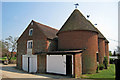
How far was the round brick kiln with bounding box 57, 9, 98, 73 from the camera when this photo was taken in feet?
51.7

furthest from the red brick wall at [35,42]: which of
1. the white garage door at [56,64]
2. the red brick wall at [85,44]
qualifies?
the red brick wall at [85,44]

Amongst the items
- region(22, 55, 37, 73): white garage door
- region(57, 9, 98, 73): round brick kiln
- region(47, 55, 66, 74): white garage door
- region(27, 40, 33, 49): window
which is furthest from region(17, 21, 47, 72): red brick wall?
region(57, 9, 98, 73): round brick kiln

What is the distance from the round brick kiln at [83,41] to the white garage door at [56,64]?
2644mm

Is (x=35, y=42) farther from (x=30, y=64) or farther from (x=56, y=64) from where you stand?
(x=56, y=64)

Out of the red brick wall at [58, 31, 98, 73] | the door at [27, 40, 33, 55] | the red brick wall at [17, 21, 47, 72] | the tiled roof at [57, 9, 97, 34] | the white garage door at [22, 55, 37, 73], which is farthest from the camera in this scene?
the door at [27, 40, 33, 55]

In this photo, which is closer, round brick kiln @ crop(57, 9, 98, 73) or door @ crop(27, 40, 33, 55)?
round brick kiln @ crop(57, 9, 98, 73)

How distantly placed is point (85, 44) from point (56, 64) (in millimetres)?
5292

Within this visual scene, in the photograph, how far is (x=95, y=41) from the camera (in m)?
17.3

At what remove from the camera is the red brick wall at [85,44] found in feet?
51.4

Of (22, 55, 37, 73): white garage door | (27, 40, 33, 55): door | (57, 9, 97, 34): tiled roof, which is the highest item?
(57, 9, 97, 34): tiled roof

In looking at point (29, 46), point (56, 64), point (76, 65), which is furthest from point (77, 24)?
point (29, 46)

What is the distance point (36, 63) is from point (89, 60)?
8.66 m

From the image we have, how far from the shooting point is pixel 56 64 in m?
15.2

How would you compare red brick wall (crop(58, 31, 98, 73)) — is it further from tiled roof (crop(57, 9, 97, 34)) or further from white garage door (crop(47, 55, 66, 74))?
white garage door (crop(47, 55, 66, 74))
